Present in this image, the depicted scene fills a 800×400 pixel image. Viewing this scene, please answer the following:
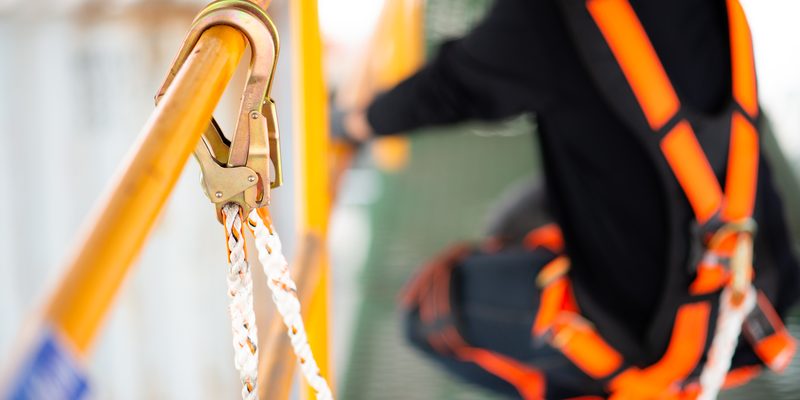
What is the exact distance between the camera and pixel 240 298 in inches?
20.9

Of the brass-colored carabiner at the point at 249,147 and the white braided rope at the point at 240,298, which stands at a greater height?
the brass-colored carabiner at the point at 249,147

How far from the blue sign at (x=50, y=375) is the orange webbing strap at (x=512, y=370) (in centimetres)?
94

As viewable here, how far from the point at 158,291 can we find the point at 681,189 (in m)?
2.52

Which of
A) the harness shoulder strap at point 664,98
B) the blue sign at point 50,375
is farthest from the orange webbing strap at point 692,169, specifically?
the blue sign at point 50,375

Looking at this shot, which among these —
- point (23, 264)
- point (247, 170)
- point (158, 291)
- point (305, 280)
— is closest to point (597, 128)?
point (305, 280)

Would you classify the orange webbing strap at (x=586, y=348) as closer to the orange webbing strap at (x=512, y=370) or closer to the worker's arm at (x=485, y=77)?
the orange webbing strap at (x=512, y=370)

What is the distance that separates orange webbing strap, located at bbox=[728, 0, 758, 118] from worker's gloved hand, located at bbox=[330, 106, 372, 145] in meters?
0.59

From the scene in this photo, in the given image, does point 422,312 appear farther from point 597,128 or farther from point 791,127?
point 791,127

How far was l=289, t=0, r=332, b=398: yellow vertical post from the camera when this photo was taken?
1.15 meters

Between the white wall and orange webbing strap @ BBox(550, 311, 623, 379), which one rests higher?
the white wall

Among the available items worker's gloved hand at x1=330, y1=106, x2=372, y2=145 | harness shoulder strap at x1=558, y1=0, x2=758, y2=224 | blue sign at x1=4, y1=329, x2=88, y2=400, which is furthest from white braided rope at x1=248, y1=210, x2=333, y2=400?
worker's gloved hand at x1=330, y1=106, x2=372, y2=145

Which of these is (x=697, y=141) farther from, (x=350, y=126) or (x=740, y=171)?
(x=350, y=126)

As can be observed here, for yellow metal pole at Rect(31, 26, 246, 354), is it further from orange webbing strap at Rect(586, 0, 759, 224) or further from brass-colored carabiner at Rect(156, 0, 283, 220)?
orange webbing strap at Rect(586, 0, 759, 224)

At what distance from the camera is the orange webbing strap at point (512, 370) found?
47.2 inches
